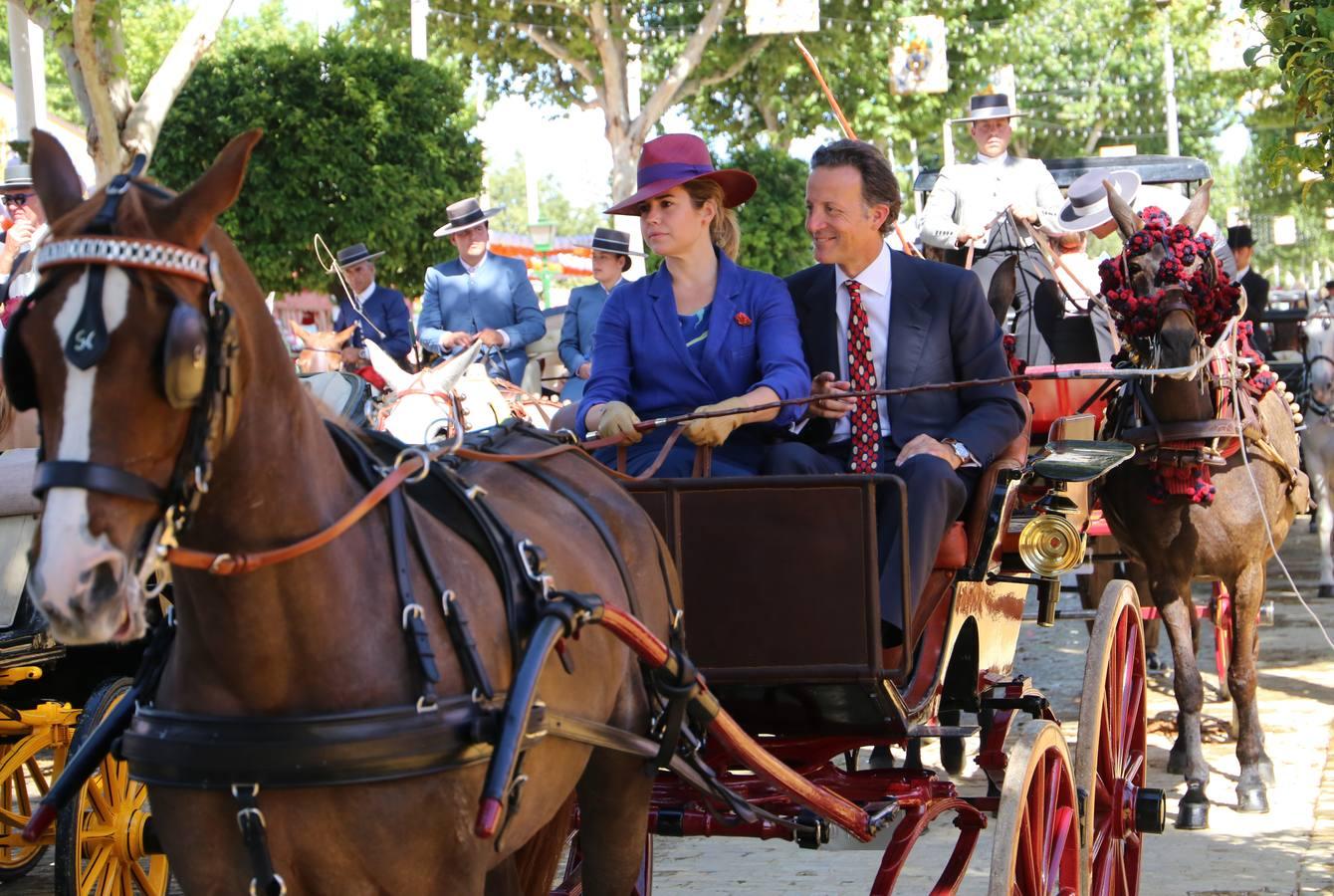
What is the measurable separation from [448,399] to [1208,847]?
4.12 metres

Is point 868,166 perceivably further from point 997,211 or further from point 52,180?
point 997,211

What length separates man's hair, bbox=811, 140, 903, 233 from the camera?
494 cm

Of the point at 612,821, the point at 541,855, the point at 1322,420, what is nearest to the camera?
the point at 612,821

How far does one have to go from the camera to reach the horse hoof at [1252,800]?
23.2ft

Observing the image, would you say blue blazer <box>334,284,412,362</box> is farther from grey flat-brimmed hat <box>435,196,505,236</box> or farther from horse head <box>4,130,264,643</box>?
horse head <box>4,130,264,643</box>

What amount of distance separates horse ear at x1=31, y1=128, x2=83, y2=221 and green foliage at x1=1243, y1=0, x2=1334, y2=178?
3.43 metres

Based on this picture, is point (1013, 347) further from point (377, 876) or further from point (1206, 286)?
point (377, 876)

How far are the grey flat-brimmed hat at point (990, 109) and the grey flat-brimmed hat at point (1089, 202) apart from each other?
66 cm

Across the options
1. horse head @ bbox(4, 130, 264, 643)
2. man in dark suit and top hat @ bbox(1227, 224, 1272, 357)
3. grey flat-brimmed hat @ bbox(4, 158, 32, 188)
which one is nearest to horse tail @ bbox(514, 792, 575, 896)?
horse head @ bbox(4, 130, 264, 643)

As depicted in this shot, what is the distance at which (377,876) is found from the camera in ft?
9.18

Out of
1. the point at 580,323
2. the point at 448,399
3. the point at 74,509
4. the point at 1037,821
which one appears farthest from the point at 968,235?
the point at 74,509

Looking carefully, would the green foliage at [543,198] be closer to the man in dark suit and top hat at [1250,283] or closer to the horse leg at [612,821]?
the man in dark suit and top hat at [1250,283]

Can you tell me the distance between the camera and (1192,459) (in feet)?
23.0

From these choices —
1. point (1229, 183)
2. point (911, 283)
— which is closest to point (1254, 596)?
point (911, 283)
